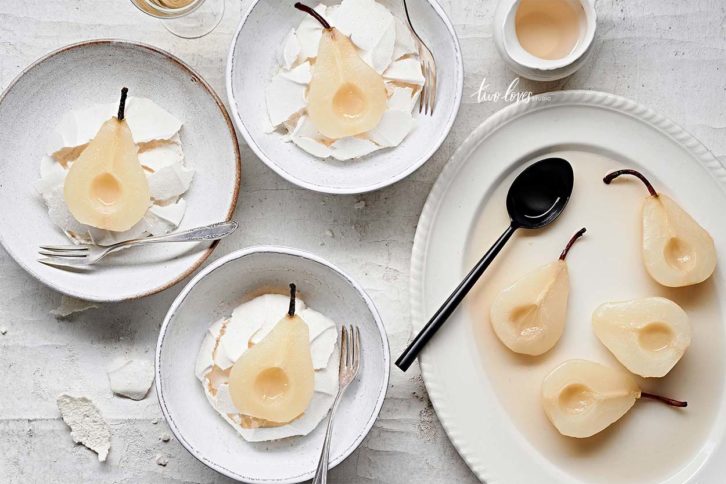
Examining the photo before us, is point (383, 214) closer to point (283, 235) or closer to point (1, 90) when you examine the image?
point (283, 235)

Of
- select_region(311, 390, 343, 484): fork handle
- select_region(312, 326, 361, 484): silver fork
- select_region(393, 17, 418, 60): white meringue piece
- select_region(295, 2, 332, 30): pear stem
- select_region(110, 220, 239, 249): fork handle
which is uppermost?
select_region(393, 17, 418, 60): white meringue piece

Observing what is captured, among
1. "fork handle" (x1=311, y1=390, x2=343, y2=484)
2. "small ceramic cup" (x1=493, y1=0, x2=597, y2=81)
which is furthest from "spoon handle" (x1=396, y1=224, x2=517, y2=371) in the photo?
"small ceramic cup" (x1=493, y1=0, x2=597, y2=81)

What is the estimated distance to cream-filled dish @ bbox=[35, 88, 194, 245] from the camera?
83cm

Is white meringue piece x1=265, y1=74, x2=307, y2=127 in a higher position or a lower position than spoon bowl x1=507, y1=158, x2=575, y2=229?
lower

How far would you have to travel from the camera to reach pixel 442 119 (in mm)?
866

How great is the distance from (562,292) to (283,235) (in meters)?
0.37

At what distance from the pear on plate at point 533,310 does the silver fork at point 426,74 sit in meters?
0.25

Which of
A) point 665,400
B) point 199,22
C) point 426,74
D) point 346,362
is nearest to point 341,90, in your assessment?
point 426,74

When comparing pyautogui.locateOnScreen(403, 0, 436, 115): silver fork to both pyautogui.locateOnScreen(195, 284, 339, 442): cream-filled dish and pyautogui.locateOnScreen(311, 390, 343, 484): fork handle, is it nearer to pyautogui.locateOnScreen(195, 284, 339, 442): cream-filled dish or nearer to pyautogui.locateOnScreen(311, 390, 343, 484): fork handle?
pyautogui.locateOnScreen(195, 284, 339, 442): cream-filled dish

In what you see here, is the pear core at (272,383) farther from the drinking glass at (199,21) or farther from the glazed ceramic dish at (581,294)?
the drinking glass at (199,21)

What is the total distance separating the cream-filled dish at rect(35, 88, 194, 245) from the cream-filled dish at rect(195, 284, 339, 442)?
0.52ft

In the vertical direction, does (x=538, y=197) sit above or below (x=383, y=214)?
above

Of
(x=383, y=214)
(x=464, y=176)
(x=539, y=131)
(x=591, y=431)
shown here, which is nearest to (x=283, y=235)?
(x=383, y=214)

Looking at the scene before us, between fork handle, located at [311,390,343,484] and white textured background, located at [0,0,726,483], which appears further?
white textured background, located at [0,0,726,483]
